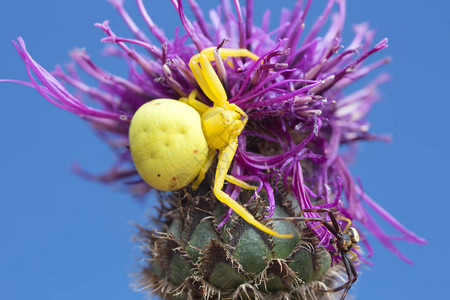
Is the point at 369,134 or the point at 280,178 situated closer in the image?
the point at 280,178

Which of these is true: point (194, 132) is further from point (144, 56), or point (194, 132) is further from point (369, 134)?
point (369, 134)

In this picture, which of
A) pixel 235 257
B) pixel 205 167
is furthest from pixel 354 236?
pixel 205 167

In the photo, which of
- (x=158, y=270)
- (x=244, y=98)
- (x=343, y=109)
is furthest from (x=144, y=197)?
(x=343, y=109)

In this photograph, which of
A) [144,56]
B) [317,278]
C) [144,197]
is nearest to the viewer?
[317,278]

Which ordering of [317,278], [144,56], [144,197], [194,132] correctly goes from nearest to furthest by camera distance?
[194,132], [317,278], [144,56], [144,197]

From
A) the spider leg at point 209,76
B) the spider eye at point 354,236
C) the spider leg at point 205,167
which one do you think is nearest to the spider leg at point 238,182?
the spider leg at point 205,167

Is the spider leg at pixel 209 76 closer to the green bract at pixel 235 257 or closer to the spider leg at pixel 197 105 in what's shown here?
the spider leg at pixel 197 105
